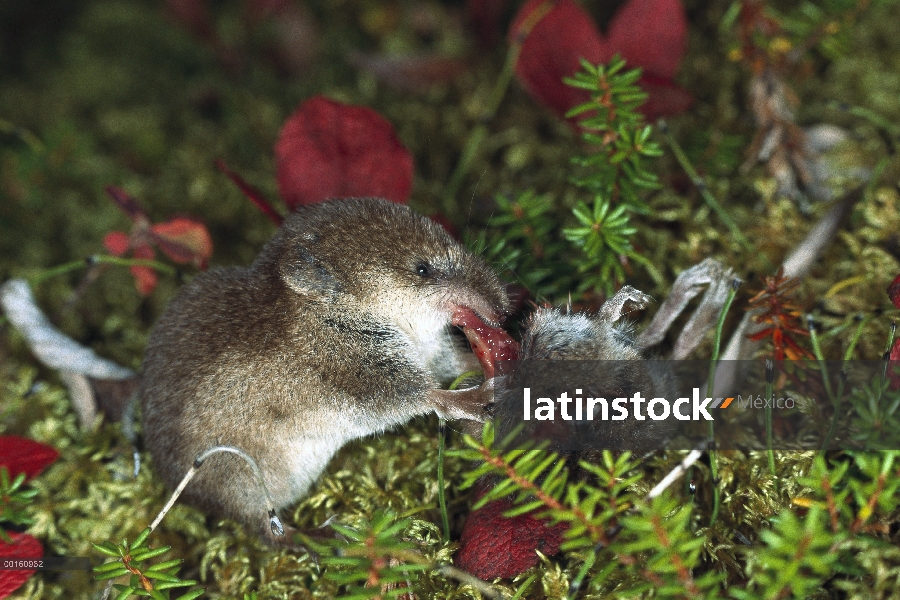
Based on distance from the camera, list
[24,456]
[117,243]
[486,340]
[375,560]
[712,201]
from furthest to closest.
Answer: [117,243] → [712,201] → [24,456] → [486,340] → [375,560]

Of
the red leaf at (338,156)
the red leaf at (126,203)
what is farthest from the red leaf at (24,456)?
the red leaf at (338,156)

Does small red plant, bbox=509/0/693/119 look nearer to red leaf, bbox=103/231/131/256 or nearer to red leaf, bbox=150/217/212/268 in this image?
red leaf, bbox=150/217/212/268

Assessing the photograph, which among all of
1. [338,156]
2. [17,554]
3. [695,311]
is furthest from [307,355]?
[695,311]

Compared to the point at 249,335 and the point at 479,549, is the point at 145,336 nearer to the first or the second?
the point at 249,335

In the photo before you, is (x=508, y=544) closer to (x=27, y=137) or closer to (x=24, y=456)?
(x=24, y=456)

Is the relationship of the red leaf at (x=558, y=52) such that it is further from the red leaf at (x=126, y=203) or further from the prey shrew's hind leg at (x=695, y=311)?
the red leaf at (x=126, y=203)
